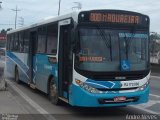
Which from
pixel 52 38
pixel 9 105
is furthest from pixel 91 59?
pixel 9 105

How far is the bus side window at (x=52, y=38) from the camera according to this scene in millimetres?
13312

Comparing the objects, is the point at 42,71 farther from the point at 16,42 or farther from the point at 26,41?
the point at 16,42

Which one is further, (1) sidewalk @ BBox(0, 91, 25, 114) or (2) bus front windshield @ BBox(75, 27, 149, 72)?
(1) sidewalk @ BBox(0, 91, 25, 114)

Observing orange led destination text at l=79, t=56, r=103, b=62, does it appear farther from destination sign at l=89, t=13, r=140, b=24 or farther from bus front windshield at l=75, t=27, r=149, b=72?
destination sign at l=89, t=13, r=140, b=24

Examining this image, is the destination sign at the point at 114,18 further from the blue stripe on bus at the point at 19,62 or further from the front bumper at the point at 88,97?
the blue stripe on bus at the point at 19,62

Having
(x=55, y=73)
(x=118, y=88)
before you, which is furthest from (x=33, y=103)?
(x=118, y=88)

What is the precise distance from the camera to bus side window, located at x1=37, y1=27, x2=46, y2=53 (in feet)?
49.1

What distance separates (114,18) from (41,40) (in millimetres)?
4440

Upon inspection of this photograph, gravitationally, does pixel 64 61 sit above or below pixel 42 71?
above

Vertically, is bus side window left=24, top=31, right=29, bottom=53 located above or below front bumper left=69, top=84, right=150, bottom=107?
above

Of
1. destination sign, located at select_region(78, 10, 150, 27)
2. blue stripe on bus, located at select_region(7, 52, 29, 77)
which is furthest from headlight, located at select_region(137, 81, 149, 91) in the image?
blue stripe on bus, located at select_region(7, 52, 29, 77)

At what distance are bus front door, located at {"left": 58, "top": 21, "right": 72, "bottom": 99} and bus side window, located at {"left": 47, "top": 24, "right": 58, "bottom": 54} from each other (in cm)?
56

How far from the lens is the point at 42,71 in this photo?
15.1m

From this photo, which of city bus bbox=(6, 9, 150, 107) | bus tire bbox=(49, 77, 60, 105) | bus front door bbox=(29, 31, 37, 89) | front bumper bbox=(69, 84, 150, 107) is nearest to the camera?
front bumper bbox=(69, 84, 150, 107)
